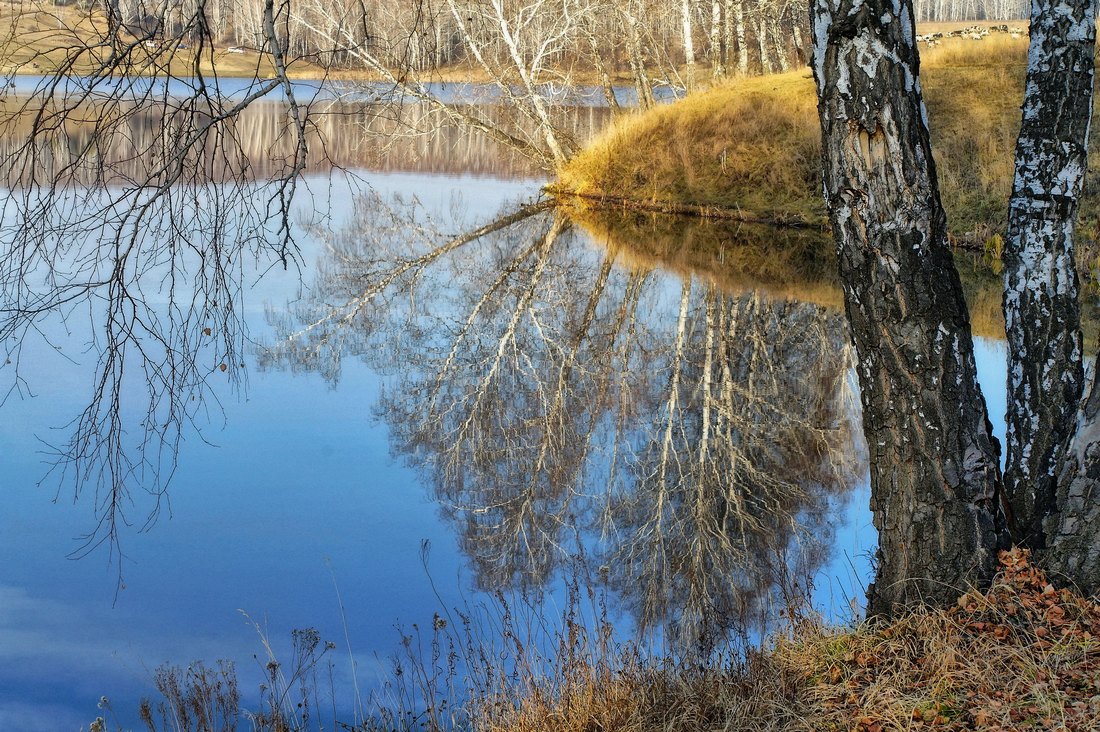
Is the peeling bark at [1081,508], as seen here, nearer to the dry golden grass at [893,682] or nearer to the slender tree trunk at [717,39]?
the dry golden grass at [893,682]

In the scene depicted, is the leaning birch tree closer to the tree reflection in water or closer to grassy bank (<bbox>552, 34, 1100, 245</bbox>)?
the tree reflection in water

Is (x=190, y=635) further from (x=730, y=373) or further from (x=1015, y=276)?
(x=730, y=373)

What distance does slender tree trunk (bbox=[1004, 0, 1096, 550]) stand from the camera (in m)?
4.21

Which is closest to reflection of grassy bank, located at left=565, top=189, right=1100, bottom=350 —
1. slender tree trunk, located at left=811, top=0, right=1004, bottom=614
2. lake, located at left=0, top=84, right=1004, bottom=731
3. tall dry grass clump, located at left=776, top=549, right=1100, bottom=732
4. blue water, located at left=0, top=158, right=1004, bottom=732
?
lake, located at left=0, top=84, right=1004, bottom=731

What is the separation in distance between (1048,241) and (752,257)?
10526mm

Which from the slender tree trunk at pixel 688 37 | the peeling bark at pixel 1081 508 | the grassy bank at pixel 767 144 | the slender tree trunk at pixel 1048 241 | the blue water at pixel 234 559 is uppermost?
the slender tree trunk at pixel 688 37

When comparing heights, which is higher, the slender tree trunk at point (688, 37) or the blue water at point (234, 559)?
the slender tree trunk at point (688, 37)

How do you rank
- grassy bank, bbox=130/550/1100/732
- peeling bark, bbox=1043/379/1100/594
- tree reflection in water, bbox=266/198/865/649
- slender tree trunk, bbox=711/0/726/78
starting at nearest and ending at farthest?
grassy bank, bbox=130/550/1100/732 → peeling bark, bbox=1043/379/1100/594 → tree reflection in water, bbox=266/198/865/649 → slender tree trunk, bbox=711/0/726/78

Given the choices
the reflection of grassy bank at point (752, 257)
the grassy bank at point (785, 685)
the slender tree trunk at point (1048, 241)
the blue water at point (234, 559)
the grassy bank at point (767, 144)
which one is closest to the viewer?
the grassy bank at point (785, 685)

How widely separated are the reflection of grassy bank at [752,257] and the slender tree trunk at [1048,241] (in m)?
6.03

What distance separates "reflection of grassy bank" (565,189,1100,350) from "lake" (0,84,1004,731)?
0.14 meters

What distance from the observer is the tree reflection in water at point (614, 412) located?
19.9 ft

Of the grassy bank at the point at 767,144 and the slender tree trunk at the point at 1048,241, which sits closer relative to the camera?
the slender tree trunk at the point at 1048,241

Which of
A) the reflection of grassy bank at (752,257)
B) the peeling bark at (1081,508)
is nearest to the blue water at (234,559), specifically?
the peeling bark at (1081,508)
